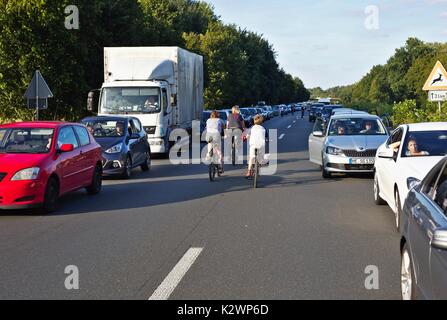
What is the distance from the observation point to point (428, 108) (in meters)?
26.4

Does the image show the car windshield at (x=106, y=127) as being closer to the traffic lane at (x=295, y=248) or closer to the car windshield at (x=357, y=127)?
the traffic lane at (x=295, y=248)

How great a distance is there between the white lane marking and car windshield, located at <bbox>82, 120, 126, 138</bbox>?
9.16 metres

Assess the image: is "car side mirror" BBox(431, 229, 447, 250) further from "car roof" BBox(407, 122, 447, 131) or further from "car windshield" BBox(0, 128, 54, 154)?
"car windshield" BBox(0, 128, 54, 154)

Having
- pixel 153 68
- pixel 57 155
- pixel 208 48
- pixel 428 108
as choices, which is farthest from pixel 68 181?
pixel 208 48

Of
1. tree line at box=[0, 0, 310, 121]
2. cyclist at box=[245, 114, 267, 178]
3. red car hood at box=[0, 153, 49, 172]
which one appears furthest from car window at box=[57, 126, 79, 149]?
tree line at box=[0, 0, 310, 121]

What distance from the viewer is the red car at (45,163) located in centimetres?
966

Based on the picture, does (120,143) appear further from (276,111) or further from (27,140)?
(276,111)

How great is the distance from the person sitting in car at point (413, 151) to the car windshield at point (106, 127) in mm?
8576

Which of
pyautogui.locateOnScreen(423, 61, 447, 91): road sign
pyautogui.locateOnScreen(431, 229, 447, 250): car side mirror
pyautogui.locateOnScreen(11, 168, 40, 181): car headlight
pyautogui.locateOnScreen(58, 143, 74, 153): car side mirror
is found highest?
pyautogui.locateOnScreen(423, 61, 447, 91): road sign

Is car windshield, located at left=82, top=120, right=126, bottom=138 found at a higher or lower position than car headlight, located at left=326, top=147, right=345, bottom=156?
higher

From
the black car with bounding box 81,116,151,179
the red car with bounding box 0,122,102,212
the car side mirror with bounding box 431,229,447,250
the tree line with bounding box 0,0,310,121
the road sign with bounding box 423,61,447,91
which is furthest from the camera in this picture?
the tree line with bounding box 0,0,310,121

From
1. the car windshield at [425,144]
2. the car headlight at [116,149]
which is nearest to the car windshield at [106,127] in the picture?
the car headlight at [116,149]

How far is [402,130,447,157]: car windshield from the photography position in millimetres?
9259

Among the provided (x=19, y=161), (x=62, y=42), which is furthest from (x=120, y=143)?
(x=62, y=42)
